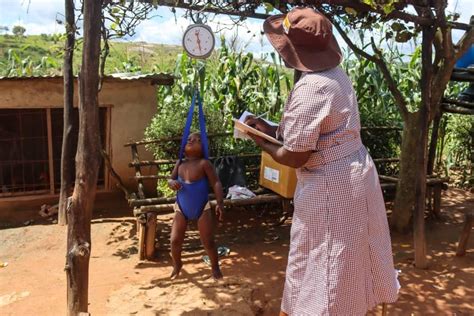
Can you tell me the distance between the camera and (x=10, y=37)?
104 ft

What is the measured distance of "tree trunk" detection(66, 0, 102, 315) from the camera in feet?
8.29

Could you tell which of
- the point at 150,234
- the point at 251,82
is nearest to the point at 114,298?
the point at 150,234

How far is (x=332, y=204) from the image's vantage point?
7.03 ft

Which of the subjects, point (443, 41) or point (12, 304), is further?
point (443, 41)

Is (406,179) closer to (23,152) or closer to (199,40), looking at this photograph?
(199,40)

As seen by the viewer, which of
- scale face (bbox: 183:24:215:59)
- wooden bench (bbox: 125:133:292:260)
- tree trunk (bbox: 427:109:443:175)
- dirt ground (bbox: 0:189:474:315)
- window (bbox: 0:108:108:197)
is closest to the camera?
dirt ground (bbox: 0:189:474:315)

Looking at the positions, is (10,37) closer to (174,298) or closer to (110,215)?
(110,215)

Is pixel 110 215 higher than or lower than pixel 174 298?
lower

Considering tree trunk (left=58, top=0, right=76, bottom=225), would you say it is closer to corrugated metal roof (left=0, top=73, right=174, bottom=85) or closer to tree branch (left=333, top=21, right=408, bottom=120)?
corrugated metal roof (left=0, top=73, right=174, bottom=85)

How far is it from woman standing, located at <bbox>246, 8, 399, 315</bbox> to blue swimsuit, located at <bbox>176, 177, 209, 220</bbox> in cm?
181

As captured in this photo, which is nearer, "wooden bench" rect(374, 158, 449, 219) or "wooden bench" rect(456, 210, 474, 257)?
"wooden bench" rect(456, 210, 474, 257)

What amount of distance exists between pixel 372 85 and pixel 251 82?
1980 millimetres

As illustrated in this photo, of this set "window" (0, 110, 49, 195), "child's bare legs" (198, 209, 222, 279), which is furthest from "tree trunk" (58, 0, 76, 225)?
"child's bare legs" (198, 209, 222, 279)

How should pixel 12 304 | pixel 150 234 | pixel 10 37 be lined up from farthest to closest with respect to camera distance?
pixel 10 37
pixel 150 234
pixel 12 304
